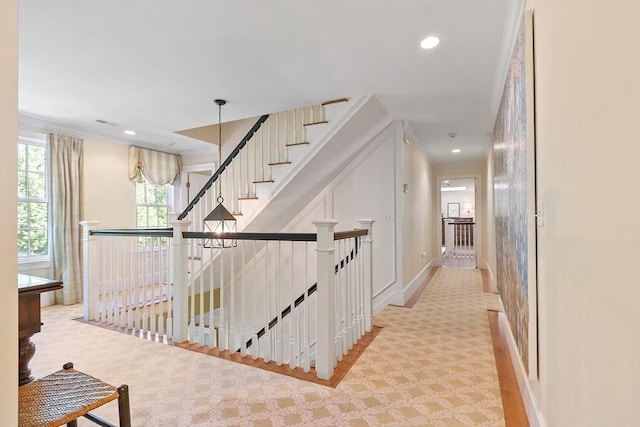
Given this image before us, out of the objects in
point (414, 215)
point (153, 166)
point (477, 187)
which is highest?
point (153, 166)

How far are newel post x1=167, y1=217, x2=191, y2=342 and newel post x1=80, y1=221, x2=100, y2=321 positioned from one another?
131cm

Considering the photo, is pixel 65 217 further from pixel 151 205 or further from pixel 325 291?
pixel 325 291

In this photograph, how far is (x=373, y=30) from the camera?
2.23m

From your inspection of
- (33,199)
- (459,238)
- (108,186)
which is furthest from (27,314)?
(459,238)

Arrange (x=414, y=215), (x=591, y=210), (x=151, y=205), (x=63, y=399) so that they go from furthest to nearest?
(x=151, y=205), (x=414, y=215), (x=63, y=399), (x=591, y=210)

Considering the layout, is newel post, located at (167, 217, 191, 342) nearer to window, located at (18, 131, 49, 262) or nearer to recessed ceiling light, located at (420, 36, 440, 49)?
recessed ceiling light, located at (420, 36, 440, 49)

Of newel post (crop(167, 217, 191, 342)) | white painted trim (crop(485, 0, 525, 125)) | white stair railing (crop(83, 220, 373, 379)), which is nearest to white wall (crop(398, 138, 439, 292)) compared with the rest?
white stair railing (crop(83, 220, 373, 379))

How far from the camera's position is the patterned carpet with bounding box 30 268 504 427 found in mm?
1791

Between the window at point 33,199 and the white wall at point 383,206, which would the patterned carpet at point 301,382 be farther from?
the window at point 33,199

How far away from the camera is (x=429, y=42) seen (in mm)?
2371

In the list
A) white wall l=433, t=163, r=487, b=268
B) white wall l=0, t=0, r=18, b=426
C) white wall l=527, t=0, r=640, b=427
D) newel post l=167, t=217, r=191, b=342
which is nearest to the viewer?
white wall l=0, t=0, r=18, b=426

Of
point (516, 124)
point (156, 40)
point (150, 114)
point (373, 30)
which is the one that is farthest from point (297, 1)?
point (150, 114)

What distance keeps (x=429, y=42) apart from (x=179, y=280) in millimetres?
2945

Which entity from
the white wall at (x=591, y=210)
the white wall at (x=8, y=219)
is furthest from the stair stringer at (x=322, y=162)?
the white wall at (x=8, y=219)
